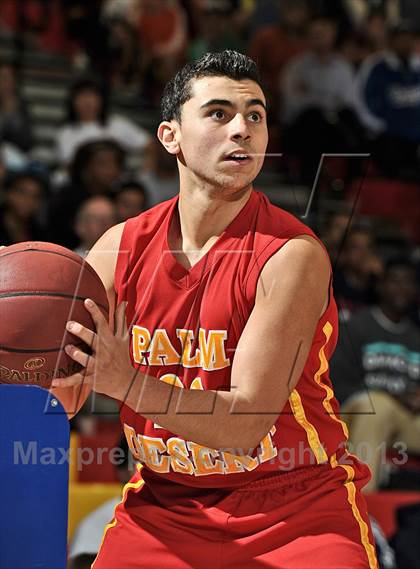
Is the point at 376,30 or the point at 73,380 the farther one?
the point at 376,30

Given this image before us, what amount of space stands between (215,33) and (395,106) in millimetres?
1920

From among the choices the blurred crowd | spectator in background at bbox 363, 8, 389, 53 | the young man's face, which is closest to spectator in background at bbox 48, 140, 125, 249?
the blurred crowd

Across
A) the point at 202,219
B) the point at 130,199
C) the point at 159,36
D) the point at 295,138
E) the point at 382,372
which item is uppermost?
the point at 202,219

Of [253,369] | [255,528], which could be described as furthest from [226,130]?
[255,528]

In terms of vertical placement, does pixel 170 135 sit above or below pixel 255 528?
above

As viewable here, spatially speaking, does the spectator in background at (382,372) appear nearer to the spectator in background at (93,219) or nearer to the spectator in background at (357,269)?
the spectator in background at (357,269)

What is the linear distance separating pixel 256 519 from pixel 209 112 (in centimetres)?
117

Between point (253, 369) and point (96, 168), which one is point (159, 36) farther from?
point (253, 369)

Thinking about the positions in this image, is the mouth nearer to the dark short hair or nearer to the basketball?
the dark short hair

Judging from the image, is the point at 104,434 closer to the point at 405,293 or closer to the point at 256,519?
the point at 405,293

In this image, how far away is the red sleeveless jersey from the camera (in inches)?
119

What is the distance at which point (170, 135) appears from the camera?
3.24 meters

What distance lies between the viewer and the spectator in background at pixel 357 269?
289 inches

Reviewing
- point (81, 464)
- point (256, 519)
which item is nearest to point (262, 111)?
point (256, 519)
